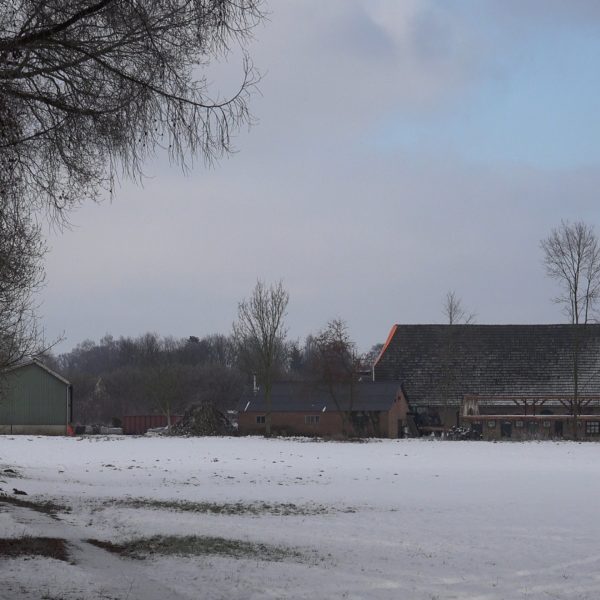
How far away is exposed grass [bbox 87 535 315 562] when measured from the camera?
11359 millimetres

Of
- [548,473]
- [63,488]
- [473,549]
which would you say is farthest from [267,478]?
[473,549]

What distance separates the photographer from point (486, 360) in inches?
2335

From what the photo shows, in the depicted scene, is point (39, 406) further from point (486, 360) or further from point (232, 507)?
point (232, 507)

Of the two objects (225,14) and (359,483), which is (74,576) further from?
(359,483)

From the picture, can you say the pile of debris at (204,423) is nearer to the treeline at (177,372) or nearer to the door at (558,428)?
the treeline at (177,372)

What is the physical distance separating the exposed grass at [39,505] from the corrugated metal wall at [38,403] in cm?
3744

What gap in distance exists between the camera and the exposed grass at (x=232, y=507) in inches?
654

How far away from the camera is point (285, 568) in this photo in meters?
10.7

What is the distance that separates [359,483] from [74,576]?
15326 mm

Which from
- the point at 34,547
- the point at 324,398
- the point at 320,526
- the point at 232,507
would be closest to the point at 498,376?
the point at 324,398

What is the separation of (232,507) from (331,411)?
3635 cm

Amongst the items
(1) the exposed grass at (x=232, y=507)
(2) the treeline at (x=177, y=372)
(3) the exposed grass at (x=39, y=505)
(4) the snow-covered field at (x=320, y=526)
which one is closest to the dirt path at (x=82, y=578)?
(4) the snow-covered field at (x=320, y=526)

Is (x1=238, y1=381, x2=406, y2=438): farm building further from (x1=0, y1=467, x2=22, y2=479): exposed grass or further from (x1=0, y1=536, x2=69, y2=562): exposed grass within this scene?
(x1=0, y1=536, x2=69, y2=562): exposed grass

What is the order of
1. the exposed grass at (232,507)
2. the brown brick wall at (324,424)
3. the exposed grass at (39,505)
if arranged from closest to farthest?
the exposed grass at (39,505), the exposed grass at (232,507), the brown brick wall at (324,424)
